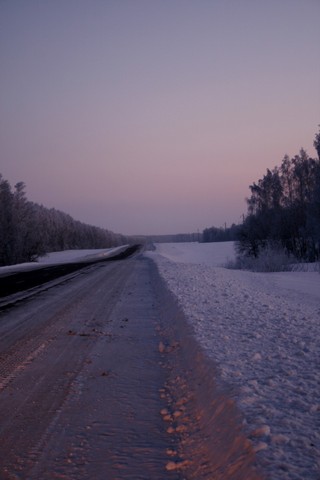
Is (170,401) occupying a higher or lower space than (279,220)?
lower

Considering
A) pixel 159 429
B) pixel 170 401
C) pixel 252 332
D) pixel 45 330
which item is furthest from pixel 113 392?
pixel 45 330

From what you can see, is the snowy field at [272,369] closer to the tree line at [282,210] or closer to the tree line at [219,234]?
the tree line at [282,210]

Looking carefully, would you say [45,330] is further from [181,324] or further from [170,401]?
[170,401]

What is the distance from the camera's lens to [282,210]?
42750 millimetres

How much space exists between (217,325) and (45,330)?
3.36 m

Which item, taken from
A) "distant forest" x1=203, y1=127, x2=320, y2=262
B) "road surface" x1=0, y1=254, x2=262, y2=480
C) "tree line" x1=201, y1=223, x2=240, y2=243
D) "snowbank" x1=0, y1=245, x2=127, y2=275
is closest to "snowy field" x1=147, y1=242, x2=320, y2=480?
"road surface" x1=0, y1=254, x2=262, y2=480

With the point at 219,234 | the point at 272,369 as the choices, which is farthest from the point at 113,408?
the point at 219,234

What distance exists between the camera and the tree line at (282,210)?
1570 inches

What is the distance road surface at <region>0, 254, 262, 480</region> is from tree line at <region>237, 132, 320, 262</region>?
104 ft

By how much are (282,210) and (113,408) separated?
4112cm

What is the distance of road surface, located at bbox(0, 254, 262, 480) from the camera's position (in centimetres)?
313

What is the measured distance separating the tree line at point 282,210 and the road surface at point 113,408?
31.8 m

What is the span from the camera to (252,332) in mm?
6809

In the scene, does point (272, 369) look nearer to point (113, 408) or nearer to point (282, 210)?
point (113, 408)
